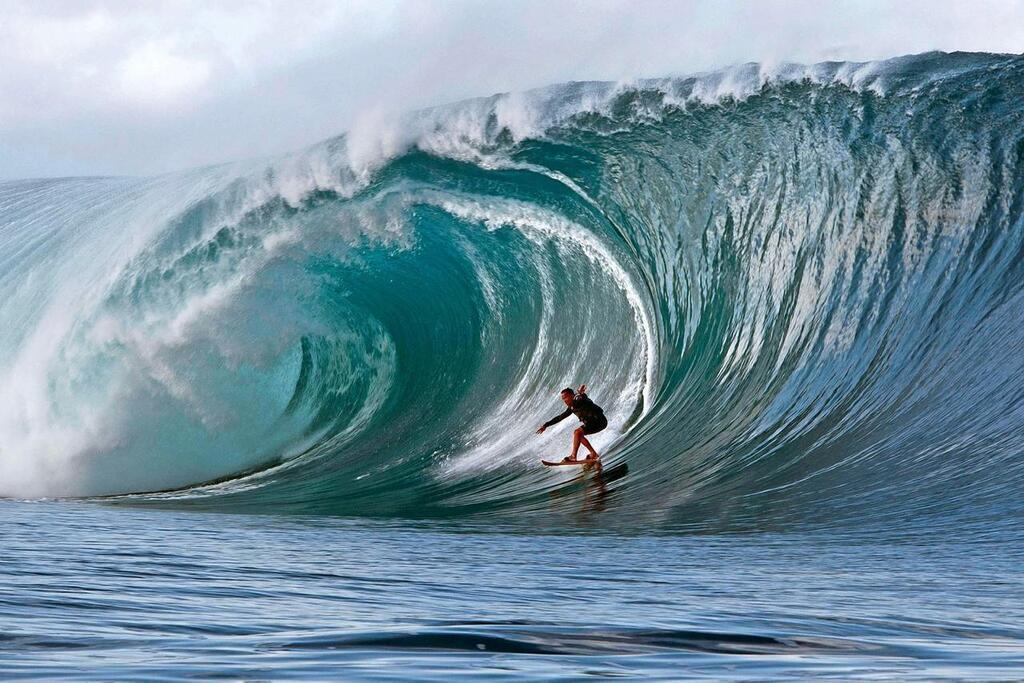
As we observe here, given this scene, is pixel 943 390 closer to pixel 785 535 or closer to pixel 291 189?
pixel 785 535

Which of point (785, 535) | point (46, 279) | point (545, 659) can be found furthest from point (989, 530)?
point (46, 279)

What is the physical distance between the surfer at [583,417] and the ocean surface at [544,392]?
186 mm

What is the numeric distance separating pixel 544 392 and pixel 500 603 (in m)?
8.00

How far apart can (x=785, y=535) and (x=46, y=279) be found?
934 cm

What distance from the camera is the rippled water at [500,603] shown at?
288 cm

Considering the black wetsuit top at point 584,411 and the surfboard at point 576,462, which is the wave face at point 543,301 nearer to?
the surfboard at point 576,462

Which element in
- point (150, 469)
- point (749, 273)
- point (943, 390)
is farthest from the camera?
point (150, 469)

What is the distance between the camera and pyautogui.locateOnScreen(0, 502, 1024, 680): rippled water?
288 centimetres

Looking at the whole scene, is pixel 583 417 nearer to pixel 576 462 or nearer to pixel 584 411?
pixel 584 411

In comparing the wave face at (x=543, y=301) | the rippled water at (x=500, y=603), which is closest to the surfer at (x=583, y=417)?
the wave face at (x=543, y=301)

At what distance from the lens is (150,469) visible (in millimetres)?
12117

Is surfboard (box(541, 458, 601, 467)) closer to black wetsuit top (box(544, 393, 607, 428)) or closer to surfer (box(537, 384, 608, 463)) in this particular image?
surfer (box(537, 384, 608, 463))

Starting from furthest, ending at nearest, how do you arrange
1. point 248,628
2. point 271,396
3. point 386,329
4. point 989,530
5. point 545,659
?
point 386,329
point 271,396
point 989,530
point 248,628
point 545,659

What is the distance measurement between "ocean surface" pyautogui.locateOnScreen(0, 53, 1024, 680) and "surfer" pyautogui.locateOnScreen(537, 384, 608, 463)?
0.19 m
